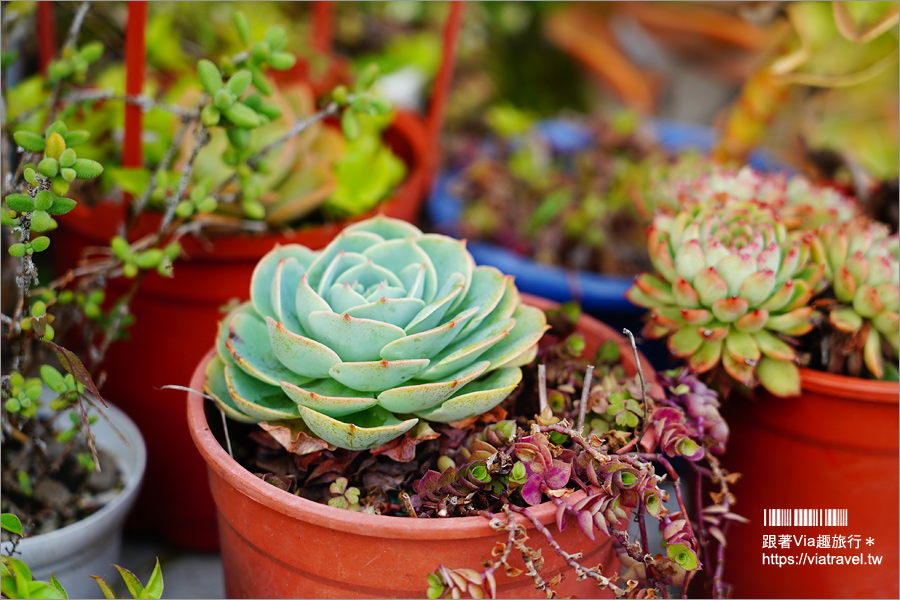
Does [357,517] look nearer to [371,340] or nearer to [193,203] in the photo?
[371,340]

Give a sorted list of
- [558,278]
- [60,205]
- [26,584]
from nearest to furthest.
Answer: [26,584], [60,205], [558,278]

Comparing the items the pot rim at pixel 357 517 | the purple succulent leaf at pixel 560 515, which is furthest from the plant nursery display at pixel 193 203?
the purple succulent leaf at pixel 560 515

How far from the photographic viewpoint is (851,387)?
38.6 inches

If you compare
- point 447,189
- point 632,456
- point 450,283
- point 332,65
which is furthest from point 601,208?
point 632,456

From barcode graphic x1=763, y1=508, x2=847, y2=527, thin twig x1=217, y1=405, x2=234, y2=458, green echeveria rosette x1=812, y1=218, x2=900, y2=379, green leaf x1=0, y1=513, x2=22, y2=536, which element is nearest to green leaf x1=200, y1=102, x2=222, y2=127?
thin twig x1=217, y1=405, x2=234, y2=458

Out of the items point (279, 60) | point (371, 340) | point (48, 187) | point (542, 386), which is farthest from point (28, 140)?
point (542, 386)

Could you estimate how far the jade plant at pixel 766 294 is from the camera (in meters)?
0.94

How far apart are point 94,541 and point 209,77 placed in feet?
2.02

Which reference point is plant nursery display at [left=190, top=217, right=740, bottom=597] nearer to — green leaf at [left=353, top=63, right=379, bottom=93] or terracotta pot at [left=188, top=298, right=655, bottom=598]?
terracotta pot at [left=188, top=298, right=655, bottom=598]

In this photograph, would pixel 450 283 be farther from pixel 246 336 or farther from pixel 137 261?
pixel 137 261

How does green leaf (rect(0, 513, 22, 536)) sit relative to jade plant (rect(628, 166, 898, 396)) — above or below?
below

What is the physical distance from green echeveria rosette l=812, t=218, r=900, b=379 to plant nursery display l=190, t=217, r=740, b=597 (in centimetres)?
26

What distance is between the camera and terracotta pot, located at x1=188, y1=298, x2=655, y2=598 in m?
0.73

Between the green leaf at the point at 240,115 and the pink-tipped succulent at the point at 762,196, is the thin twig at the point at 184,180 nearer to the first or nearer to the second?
the green leaf at the point at 240,115
